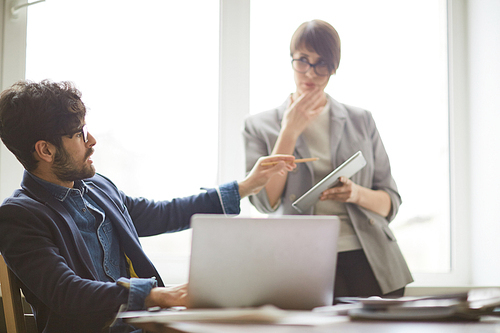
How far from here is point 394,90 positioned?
2088 millimetres

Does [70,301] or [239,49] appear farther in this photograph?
[239,49]

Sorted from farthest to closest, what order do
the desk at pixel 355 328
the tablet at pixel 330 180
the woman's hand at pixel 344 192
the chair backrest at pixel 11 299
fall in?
the woman's hand at pixel 344 192 → the tablet at pixel 330 180 → the chair backrest at pixel 11 299 → the desk at pixel 355 328

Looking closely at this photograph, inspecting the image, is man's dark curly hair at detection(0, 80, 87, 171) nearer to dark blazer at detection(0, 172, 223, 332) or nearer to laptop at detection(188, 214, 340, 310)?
dark blazer at detection(0, 172, 223, 332)

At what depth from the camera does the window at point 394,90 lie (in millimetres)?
2080

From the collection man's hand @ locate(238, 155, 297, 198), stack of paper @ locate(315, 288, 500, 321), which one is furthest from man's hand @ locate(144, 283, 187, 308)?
man's hand @ locate(238, 155, 297, 198)

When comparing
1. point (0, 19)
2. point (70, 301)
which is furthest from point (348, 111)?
point (0, 19)

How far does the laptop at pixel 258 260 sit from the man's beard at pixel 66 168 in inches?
24.7

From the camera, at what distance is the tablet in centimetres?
157

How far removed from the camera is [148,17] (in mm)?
2111

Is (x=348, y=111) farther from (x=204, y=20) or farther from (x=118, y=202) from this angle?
(x=118, y=202)

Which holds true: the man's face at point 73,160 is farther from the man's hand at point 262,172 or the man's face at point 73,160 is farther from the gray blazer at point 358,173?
the gray blazer at point 358,173

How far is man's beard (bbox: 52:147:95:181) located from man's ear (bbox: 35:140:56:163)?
0.01 meters

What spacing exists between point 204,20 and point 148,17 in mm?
285

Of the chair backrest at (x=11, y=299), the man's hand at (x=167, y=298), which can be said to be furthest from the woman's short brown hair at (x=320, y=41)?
the chair backrest at (x=11, y=299)
